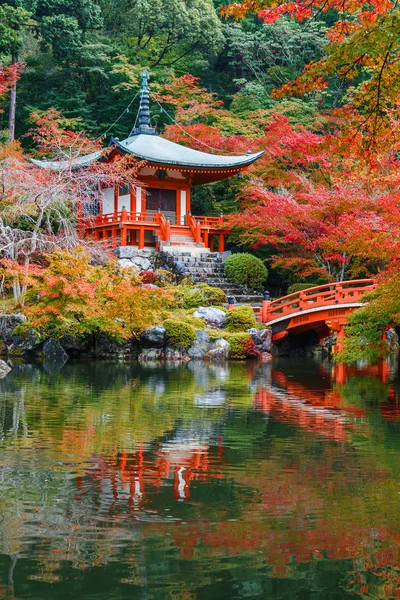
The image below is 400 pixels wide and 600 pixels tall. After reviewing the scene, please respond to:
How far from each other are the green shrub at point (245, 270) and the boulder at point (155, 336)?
588 centimetres

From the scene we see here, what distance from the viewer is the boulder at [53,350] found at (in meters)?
21.2

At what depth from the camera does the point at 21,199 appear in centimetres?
2214

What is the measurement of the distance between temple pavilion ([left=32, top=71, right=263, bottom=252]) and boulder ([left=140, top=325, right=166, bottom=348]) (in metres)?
6.59

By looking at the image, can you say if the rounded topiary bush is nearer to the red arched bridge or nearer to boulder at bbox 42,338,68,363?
the red arched bridge

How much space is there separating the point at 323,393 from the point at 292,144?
1375cm

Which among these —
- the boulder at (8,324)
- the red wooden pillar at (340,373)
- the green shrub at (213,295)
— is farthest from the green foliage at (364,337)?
the boulder at (8,324)

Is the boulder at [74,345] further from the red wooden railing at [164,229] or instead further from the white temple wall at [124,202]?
the white temple wall at [124,202]

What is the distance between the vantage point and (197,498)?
6.64m

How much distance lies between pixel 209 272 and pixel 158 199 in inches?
180

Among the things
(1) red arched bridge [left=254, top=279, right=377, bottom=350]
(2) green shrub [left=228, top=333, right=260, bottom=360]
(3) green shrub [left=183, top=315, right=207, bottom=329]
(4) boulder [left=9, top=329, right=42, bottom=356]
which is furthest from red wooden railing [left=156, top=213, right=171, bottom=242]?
(4) boulder [left=9, top=329, right=42, bottom=356]

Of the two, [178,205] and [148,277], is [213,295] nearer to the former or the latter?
[148,277]

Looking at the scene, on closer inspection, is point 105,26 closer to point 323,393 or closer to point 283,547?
point 323,393

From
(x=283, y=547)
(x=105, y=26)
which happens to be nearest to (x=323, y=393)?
(x=283, y=547)

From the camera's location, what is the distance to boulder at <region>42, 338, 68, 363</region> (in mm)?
21172
